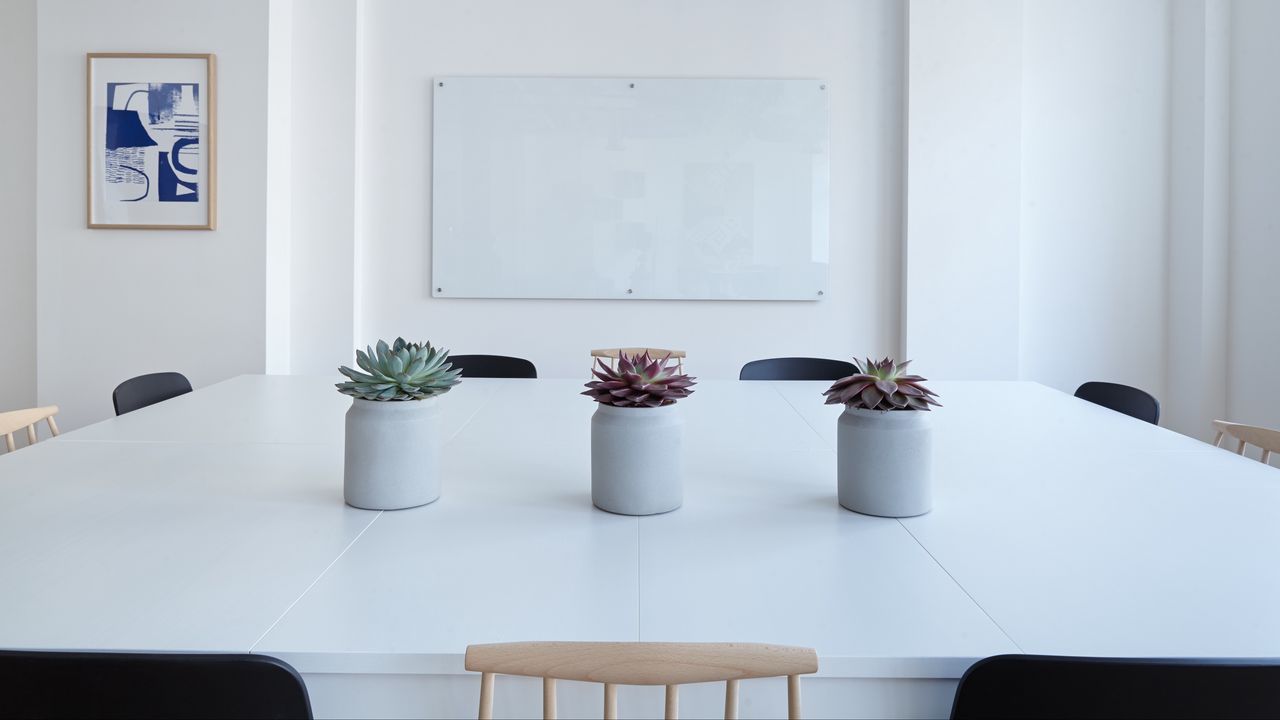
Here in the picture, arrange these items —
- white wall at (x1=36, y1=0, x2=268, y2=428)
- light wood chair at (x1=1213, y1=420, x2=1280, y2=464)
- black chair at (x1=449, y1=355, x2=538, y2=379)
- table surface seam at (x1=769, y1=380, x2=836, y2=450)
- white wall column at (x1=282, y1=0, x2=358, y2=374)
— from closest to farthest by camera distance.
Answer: table surface seam at (x1=769, y1=380, x2=836, y2=450) < light wood chair at (x1=1213, y1=420, x2=1280, y2=464) < black chair at (x1=449, y1=355, x2=538, y2=379) < white wall at (x1=36, y1=0, x2=268, y2=428) < white wall column at (x1=282, y1=0, x2=358, y2=374)

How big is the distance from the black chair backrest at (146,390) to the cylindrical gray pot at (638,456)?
167cm

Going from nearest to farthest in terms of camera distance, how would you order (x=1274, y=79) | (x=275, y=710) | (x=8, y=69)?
(x=275, y=710) → (x=1274, y=79) → (x=8, y=69)

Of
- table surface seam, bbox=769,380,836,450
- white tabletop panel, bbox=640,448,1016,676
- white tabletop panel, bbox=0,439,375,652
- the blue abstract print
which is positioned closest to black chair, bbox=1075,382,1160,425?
table surface seam, bbox=769,380,836,450

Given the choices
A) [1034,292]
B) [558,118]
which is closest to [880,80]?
[1034,292]

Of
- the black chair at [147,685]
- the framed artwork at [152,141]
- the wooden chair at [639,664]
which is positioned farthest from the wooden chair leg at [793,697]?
the framed artwork at [152,141]

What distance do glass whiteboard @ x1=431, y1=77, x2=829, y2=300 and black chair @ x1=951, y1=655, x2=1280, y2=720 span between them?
350 cm

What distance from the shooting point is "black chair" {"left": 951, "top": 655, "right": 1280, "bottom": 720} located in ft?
2.11

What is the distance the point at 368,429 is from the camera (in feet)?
3.78

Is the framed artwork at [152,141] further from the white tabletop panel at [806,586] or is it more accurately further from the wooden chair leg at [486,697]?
the wooden chair leg at [486,697]

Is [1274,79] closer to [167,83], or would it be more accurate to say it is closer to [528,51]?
[528,51]

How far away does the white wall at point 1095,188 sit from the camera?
409 centimetres

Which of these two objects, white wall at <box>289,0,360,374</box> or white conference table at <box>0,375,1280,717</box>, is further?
white wall at <box>289,0,360,374</box>

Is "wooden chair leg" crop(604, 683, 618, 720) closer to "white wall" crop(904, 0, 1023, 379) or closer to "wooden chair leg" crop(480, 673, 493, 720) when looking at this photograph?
"wooden chair leg" crop(480, 673, 493, 720)

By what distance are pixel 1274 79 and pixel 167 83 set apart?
5.51 metres
